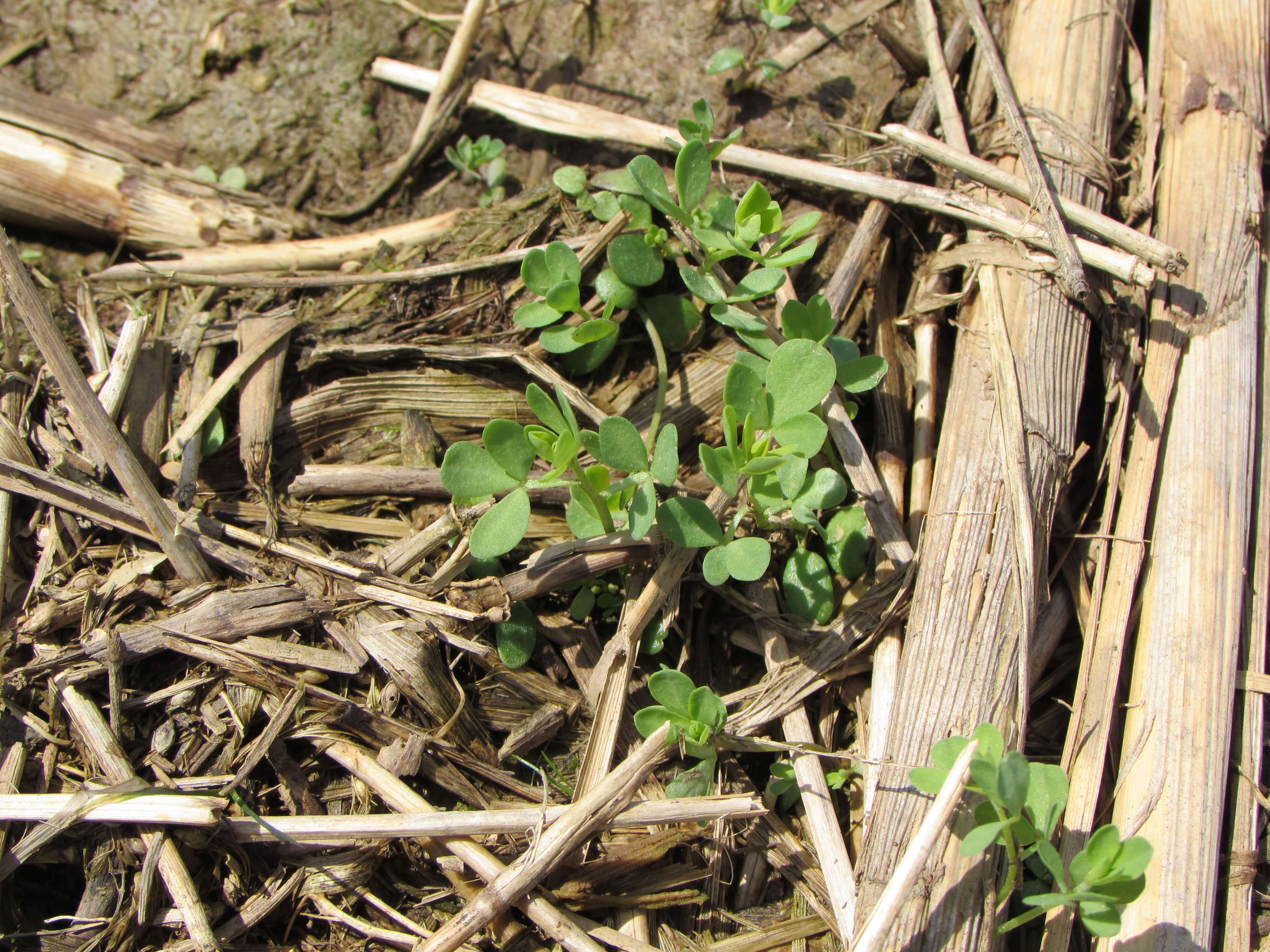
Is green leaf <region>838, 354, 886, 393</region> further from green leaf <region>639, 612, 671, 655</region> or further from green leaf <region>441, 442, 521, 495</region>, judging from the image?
green leaf <region>441, 442, 521, 495</region>

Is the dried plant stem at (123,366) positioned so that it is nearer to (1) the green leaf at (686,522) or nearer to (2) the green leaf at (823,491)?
(1) the green leaf at (686,522)

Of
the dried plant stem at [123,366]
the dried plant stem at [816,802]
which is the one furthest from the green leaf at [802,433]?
the dried plant stem at [123,366]

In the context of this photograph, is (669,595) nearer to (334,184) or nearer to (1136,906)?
(1136,906)

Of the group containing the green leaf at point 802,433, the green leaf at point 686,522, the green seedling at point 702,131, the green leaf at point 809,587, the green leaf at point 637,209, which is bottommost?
the green leaf at point 809,587

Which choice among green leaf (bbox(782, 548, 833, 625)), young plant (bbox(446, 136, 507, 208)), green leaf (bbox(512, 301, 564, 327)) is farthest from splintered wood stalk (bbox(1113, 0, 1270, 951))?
young plant (bbox(446, 136, 507, 208))

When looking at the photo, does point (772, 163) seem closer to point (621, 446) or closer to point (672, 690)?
point (621, 446)

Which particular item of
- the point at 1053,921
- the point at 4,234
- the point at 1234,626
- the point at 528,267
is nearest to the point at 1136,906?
the point at 1053,921
